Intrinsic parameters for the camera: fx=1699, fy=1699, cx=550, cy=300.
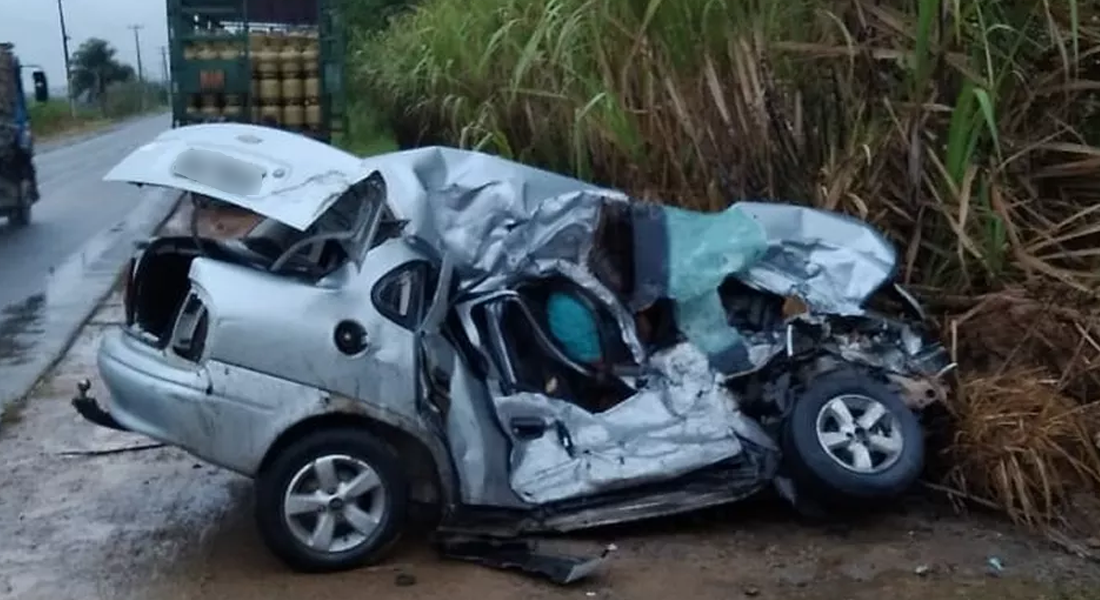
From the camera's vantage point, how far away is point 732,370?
6.69m

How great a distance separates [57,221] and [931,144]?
17418 mm

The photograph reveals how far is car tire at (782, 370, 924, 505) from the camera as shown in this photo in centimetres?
634

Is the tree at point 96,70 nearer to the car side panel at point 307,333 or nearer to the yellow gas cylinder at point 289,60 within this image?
the yellow gas cylinder at point 289,60

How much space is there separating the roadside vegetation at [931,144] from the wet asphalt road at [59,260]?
12.6ft

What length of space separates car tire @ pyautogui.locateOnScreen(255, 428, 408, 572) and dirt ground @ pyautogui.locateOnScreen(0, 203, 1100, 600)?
0.09 metres

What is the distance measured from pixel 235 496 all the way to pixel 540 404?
1552mm

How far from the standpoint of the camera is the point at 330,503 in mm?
6082

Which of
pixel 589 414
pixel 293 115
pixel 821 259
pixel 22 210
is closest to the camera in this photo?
pixel 589 414

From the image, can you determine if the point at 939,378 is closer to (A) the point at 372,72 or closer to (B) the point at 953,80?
(B) the point at 953,80

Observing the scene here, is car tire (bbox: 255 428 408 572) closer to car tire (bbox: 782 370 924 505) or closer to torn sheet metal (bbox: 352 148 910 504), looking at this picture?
torn sheet metal (bbox: 352 148 910 504)

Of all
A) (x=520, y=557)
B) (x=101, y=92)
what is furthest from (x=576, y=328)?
(x=101, y=92)

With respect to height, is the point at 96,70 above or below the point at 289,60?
below

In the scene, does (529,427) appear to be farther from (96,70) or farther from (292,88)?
(96,70)

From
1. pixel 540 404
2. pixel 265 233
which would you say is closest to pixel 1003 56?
pixel 540 404
